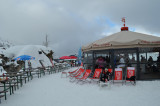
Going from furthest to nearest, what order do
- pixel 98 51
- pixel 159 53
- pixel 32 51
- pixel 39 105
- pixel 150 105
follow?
pixel 32 51 → pixel 159 53 → pixel 98 51 → pixel 39 105 → pixel 150 105

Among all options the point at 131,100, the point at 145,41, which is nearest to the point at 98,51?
the point at 145,41

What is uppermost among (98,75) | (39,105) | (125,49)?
(125,49)

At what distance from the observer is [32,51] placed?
25438 millimetres

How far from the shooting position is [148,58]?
1120 cm

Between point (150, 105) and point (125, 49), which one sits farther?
point (125, 49)

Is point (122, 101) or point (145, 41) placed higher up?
point (145, 41)

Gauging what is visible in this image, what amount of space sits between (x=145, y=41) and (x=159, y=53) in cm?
349

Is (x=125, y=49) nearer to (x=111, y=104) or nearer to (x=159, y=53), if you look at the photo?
(x=159, y=53)

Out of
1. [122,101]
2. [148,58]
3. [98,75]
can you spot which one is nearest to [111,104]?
[122,101]

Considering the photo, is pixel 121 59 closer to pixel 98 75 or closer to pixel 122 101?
pixel 98 75

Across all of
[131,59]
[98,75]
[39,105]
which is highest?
[131,59]

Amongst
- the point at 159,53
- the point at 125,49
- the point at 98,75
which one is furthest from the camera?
the point at 159,53

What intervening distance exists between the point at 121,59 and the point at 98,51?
1637mm

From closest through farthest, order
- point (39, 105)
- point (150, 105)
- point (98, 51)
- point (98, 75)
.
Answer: point (150, 105) < point (39, 105) < point (98, 75) < point (98, 51)
